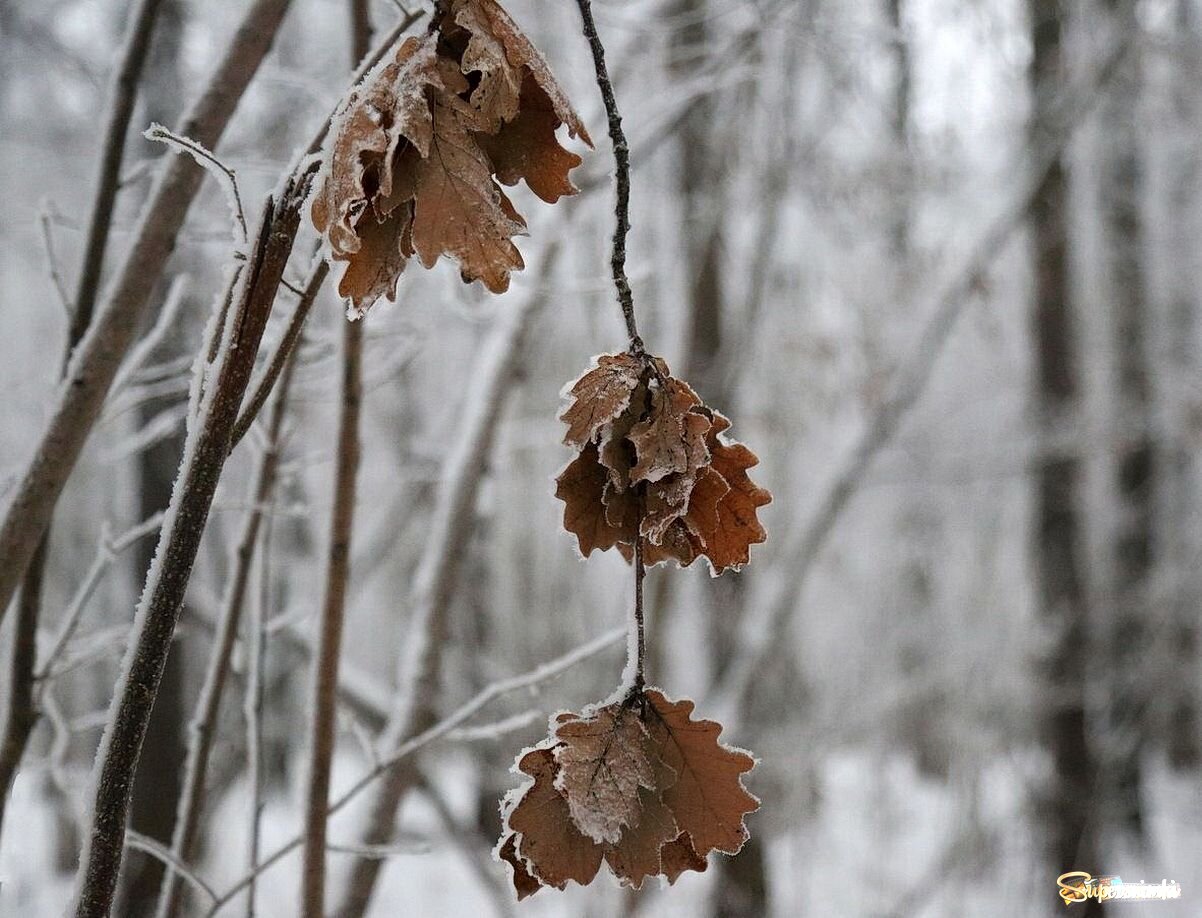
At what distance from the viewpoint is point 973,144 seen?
4016 millimetres

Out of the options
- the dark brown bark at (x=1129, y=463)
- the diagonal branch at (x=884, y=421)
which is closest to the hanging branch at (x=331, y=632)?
the diagonal branch at (x=884, y=421)

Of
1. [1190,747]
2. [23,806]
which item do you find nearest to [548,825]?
[23,806]

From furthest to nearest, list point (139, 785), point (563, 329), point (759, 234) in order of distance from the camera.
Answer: point (563, 329) < point (139, 785) < point (759, 234)

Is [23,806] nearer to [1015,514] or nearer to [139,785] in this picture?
[139,785]

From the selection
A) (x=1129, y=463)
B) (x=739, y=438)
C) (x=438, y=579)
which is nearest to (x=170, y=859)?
(x=438, y=579)

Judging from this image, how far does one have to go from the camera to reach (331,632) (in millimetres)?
700

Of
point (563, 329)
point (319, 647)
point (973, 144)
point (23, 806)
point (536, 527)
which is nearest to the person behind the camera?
point (319, 647)

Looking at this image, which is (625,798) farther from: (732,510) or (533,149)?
(533,149)

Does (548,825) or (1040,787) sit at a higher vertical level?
(1040,787)

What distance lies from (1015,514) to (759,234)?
5.87m

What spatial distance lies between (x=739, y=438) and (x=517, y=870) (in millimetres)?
4633

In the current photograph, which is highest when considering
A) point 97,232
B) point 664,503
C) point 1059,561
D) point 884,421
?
point 1059,561

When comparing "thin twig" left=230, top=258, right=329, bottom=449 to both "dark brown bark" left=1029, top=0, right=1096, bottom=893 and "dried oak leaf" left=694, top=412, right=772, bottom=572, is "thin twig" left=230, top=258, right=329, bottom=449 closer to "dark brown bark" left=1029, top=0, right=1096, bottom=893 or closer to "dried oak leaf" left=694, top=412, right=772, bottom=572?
"dried oak leaf" left=694, top=412, right=772, bottom=572

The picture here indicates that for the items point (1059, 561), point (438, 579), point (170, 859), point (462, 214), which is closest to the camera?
point (462, 214)
